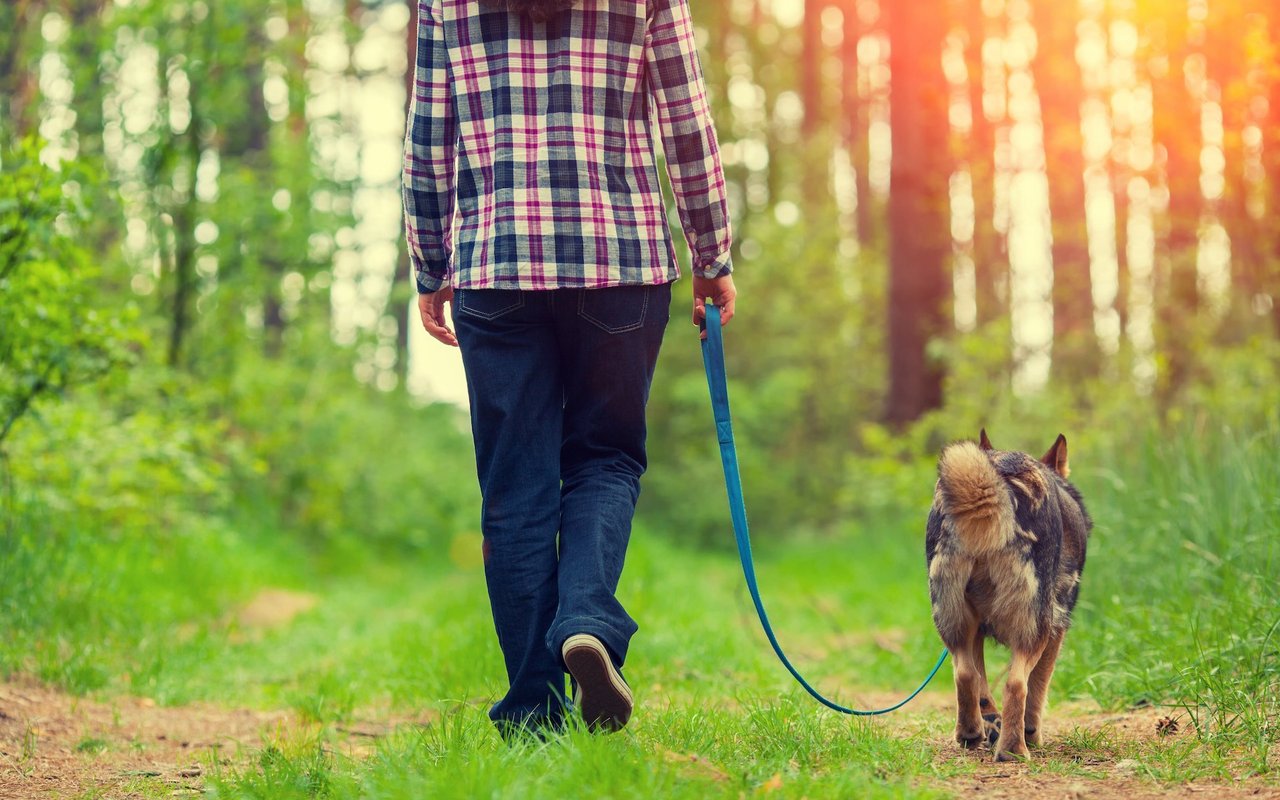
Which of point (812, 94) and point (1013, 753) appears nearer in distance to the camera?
point (1013, 753)

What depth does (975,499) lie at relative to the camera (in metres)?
3.23

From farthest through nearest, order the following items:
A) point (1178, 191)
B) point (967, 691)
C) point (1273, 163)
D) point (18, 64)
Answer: point (1178, 191)
point (1273, 163)
point (18, 64)
point (967, 691)

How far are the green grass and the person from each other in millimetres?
433

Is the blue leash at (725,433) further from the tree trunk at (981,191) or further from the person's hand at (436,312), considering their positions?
the tree trunk at (981,191)

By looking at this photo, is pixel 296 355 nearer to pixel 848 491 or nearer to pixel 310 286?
pixel 310 286

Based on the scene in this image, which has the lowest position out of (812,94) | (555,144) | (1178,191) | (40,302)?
(40,302)

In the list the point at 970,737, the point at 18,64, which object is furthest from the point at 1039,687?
the point at 18,64

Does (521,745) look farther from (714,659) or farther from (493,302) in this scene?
(714,659)

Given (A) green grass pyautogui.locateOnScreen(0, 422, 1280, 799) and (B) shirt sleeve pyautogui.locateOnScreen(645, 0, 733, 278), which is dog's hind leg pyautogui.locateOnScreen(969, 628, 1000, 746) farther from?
(B) shirt sleeve pyautogui.locateOnScreen(645, 0, 733, 278)

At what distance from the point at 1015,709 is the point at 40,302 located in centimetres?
438

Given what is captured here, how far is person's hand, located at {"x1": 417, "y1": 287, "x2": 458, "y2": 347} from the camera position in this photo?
348cm

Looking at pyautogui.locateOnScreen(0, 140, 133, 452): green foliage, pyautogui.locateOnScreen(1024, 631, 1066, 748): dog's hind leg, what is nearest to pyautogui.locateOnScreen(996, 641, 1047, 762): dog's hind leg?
pyautogui.locateOnScreen(1024, 631, 1066, 748): dog's hind leg

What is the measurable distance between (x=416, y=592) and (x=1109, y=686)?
261 inches

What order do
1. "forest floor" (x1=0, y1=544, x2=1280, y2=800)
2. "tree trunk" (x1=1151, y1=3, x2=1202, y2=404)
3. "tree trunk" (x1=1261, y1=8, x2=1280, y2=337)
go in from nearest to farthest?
1. "forest floor" (x1=0, y1=544, x2=1280, y2=800)
2. "tree trunk" (x1=1261, y1=8, x2=1280, y2=337)
3. "tree trunk" (x1=1151, y1=3, x2=1202, y2=404)
